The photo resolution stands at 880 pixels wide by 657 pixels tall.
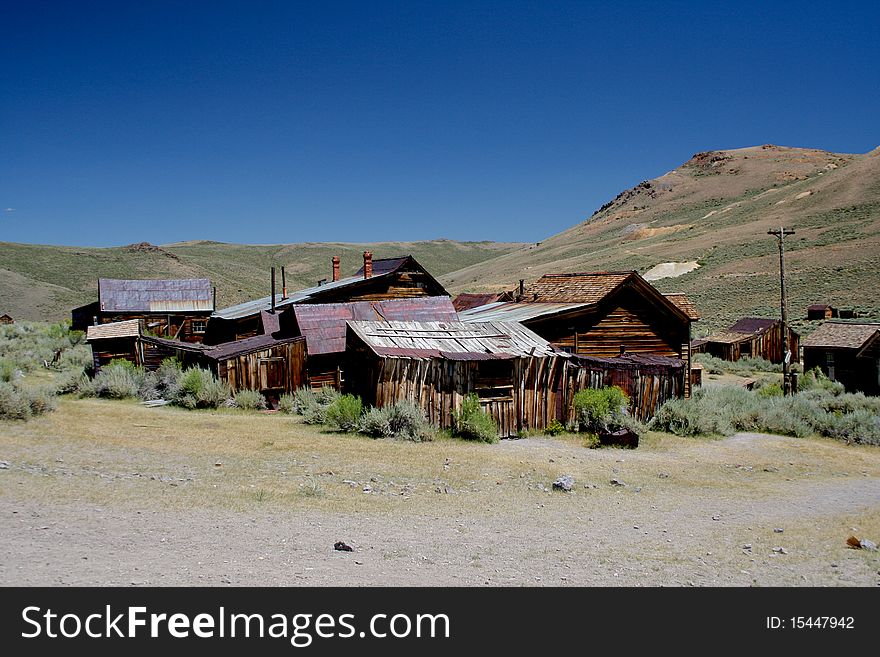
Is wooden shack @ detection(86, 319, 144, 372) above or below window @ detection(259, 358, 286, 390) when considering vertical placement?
above

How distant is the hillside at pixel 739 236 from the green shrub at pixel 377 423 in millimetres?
39002

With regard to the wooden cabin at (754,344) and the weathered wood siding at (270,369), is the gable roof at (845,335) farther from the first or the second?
the weathered wood siding at (270,369)

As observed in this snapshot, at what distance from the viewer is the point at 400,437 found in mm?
14297

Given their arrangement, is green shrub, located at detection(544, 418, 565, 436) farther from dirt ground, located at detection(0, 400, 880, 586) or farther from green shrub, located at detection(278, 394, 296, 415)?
green shrub, located at detection(278, 394, 296, 415)

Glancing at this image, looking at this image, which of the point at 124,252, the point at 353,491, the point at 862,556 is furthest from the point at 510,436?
the point at 124,252

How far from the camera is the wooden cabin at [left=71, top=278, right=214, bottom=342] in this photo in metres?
36.2

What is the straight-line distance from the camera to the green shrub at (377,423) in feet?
47.2

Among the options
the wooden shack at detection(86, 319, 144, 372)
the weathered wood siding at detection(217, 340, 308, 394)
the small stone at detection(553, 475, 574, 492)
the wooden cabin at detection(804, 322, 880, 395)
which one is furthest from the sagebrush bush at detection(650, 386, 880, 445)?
the wooden shack at detection(86, 319, 144, 372)

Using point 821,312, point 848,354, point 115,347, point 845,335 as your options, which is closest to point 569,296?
point 848,354

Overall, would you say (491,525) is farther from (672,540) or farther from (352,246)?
(352,246)

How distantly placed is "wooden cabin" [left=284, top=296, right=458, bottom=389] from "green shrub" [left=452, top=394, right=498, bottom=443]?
22.2ft

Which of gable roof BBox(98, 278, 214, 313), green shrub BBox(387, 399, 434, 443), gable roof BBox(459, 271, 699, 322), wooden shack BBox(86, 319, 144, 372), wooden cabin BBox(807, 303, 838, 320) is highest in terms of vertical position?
gable roof BBox(98, 278, 214, 313)

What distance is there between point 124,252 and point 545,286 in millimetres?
86394

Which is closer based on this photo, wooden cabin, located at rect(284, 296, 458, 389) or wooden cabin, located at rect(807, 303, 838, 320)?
wooden cabin, located at rect(284, 296, 458, 389)
